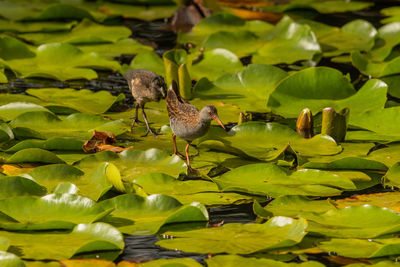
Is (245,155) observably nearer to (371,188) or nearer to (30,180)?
(371,188)

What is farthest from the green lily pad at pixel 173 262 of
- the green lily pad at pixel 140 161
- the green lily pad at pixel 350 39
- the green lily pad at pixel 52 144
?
the green lily pad at pixel 350 39

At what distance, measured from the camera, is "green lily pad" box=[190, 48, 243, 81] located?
691 cm

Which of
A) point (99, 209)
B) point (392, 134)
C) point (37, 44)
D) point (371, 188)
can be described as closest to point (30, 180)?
point (99, 209)

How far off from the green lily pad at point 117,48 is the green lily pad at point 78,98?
58.1 inches

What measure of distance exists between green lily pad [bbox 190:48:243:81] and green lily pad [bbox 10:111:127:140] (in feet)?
5.49

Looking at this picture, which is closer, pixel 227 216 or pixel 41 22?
pixel 227 216

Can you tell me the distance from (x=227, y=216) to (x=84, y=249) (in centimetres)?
93

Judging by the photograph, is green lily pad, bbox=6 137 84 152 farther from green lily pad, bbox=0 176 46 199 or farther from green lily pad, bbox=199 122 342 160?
green lily pad, bbox=199 122 342 160

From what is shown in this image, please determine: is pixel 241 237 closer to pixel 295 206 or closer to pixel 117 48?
pixel 295 206

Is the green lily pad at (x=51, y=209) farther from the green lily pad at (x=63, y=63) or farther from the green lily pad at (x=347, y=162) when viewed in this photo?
the green lily pad at (x=63, y=63)

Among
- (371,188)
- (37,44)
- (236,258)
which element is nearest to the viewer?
(236,258)

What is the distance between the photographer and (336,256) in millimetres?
3494

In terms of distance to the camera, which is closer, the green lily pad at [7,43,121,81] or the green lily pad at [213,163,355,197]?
the green lily pad at [213,163,355,197]

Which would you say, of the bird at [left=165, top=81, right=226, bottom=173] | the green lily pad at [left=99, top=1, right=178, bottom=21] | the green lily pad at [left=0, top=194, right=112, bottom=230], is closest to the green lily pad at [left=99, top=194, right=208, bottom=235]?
the green lily pad at [left=0, top=194, right=112, bottom=230]
